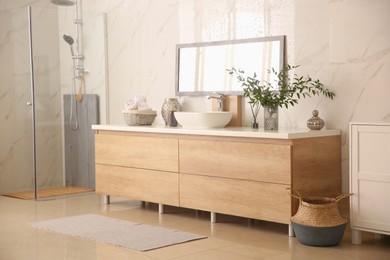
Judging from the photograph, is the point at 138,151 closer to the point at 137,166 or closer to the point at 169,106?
the point at 137,166

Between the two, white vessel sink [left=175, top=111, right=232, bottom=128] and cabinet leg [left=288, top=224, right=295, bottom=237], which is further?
white vessel sink [left=175, top=111, right=232, bottom=128]

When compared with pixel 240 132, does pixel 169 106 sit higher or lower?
higher

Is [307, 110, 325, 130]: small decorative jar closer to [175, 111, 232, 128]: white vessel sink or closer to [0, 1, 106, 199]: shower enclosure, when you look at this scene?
[175, 111, 232, 128]: white vessel sink

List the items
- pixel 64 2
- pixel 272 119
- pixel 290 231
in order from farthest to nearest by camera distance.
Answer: pixel 64 2
pixel 272 119
pixel 290 231

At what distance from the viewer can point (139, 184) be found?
17.7 ft

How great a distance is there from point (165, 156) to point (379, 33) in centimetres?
180

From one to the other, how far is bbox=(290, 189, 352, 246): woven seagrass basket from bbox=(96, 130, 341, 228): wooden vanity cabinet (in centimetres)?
21

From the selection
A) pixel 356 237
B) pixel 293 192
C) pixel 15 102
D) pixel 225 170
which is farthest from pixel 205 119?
pixel 15 102

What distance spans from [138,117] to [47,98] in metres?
1.11

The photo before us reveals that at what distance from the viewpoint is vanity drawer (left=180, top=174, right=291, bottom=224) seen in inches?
172

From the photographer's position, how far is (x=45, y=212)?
17.9ft

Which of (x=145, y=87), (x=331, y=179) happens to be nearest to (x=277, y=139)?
(x=331, y=179)

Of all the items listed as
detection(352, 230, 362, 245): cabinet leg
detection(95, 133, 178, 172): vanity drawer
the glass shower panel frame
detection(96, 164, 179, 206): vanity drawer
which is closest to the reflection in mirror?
detection(95, 133, 178, 172): vanity drawer

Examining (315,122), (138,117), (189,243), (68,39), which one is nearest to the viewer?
(189,243)
